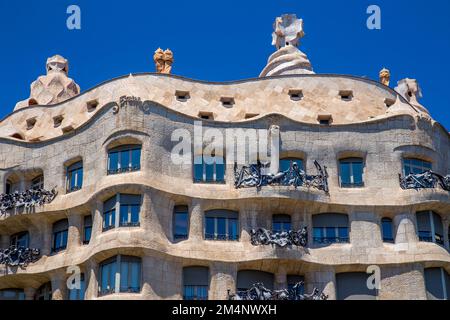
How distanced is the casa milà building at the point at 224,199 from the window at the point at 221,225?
8 centimetres

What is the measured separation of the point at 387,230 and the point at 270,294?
779 centimetres

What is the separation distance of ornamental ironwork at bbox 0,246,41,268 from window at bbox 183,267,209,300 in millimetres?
8422

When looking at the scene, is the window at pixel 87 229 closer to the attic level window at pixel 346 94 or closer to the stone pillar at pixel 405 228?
the stone pillar at pixel 405 228

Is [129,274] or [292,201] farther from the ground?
[292,201]

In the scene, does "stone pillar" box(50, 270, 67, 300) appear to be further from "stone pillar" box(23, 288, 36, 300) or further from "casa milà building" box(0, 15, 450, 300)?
"stone pillar" box(23, 288, 36, 300)

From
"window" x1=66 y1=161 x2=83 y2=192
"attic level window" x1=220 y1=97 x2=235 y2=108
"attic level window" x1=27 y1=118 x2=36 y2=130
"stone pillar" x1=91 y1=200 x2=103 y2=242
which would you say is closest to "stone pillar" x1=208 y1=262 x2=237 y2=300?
"stone pillar" x1=91 y1=200 x2=103 y2=242

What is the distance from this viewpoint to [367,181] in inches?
2201

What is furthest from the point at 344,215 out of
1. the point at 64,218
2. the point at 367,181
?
the point at 64,218

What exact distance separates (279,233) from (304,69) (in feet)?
43.8

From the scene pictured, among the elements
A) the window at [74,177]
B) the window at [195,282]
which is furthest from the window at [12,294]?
the window at [195,282]

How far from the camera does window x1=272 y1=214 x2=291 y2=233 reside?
2162 inches

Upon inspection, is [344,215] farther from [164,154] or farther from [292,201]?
[164,154]

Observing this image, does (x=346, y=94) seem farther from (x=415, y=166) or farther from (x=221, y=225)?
(x=221, y=225)

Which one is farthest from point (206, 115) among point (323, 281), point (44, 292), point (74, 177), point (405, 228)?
point (44, 292)
